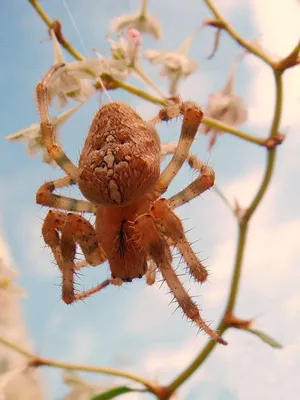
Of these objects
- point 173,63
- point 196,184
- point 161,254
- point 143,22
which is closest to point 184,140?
point 196,184

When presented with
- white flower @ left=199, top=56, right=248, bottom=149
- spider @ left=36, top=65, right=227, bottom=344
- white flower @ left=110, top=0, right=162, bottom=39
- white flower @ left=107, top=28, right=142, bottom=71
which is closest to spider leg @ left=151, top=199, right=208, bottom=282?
spider @ left=36, top=65, right=227, bottom=344

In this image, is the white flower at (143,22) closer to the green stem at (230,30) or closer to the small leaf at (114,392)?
the green stem at (230,30)

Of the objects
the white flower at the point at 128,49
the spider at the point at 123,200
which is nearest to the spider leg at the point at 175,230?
the spider at the point at 123,200

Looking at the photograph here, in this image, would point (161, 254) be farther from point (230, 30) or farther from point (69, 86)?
point (230, 30)

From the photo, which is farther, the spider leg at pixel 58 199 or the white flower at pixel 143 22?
the white flower at pixel 143 22

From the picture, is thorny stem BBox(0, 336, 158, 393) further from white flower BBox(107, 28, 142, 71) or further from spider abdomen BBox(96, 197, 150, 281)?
white flower BBox(107, 28, 142, 71)

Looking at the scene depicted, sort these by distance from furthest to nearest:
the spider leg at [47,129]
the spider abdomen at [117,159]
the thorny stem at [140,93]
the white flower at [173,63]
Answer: the white flower at [173,63] < the thorny stem at [140,93] < the spider leg at [47,129] < the spider abdomen at [117,159]
